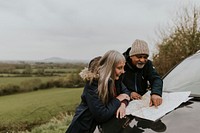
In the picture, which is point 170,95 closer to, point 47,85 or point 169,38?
point 169,38

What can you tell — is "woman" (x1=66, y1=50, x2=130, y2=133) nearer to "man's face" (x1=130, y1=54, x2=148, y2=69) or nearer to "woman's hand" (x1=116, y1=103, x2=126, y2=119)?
"woman's hand" (x1=116, y1=103, x2=126, y2=119)

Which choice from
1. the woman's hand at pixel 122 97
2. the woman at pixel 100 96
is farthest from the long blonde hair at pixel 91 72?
the woman's hand at pixel 122 97

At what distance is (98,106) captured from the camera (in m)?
2.06

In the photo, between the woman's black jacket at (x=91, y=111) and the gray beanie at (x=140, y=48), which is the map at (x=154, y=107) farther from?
the gray beanie at (x=140, y=48)

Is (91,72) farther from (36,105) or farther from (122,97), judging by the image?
(36,105)

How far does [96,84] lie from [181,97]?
725mm

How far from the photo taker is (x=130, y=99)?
2471mm

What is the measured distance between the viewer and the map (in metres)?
1.98

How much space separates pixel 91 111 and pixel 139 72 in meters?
0.87

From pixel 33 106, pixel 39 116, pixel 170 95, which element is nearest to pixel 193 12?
pixel 39 116

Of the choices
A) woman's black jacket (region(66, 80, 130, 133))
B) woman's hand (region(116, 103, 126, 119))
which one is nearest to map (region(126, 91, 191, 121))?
woman's hand (region(116, 103, 126, 119))

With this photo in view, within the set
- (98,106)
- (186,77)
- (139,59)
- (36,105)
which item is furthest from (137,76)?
(36,105)

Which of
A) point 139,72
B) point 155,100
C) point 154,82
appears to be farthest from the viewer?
point 139,72

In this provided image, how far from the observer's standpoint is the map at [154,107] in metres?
1.98
